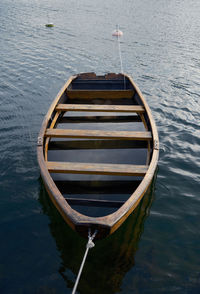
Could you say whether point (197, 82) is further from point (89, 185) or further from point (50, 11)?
point (50, 11)

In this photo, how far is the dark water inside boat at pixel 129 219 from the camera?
438 cm

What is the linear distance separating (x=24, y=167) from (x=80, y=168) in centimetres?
286

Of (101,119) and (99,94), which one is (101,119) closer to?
(101,119)

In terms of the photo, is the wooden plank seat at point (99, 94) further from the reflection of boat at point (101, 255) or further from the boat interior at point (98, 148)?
the reflection of boat at point (101, 255)

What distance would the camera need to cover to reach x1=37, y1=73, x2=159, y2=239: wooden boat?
4.03 m

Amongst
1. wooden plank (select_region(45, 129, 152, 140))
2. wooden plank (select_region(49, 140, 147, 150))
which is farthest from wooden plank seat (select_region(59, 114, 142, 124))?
wooden plank (select_region(45, 129, 152, 140))

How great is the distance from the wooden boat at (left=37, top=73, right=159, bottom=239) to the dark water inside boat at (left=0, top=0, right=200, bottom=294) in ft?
3.07

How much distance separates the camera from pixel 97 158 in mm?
6016

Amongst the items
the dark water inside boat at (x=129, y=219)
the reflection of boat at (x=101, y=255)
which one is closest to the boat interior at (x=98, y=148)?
the reflection of boat at (x=101, y=255)

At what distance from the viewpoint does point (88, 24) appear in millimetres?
28250

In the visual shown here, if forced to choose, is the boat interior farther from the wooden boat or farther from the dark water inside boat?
the dark water inside boat

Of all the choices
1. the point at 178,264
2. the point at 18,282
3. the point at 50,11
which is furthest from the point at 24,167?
the point at 50,11

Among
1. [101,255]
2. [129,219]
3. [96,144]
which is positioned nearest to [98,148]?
[96,144]

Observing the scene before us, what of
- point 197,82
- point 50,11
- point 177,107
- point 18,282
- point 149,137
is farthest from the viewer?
point 50,11
